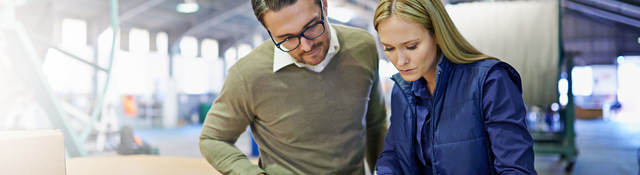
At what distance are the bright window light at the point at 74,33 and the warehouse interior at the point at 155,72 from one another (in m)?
0.01

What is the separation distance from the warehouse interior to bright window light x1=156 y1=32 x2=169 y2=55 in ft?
0.07

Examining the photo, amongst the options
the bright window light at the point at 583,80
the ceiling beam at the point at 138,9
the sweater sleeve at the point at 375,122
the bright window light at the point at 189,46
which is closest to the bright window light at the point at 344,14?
the bright window light at the point at 189,46

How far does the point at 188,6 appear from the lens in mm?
5082

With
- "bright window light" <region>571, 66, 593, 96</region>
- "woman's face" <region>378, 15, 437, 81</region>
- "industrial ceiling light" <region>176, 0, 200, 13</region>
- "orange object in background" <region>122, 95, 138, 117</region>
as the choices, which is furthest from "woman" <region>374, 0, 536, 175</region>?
"bright window light" <region>571, 66, 593, 96</region>

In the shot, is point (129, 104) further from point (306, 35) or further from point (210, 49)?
point (306, 35)

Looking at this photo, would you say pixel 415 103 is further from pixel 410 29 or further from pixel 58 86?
pixel 58 86

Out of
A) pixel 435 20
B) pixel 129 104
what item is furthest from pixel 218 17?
pixel 435 20

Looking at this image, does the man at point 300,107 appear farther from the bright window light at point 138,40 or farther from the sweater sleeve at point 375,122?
the bright window light at point 138,40

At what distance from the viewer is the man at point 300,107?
3.82 feet

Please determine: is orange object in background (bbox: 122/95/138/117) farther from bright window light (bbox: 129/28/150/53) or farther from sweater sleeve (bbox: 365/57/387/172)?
sweater sleeve (bbox: 365/57/387/172)

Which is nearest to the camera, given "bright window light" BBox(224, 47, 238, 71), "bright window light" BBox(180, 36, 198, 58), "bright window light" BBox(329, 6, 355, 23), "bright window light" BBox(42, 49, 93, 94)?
"bright window light" BBox(42, 49, 93, 94)

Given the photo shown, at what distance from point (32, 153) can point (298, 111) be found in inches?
24.5

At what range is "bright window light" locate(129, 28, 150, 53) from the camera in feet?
15.0

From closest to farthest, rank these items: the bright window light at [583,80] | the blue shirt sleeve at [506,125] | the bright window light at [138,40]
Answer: the blue shirt sleeve at [506,125], the bright window light at [138,40], the bright window light at [583,80]
